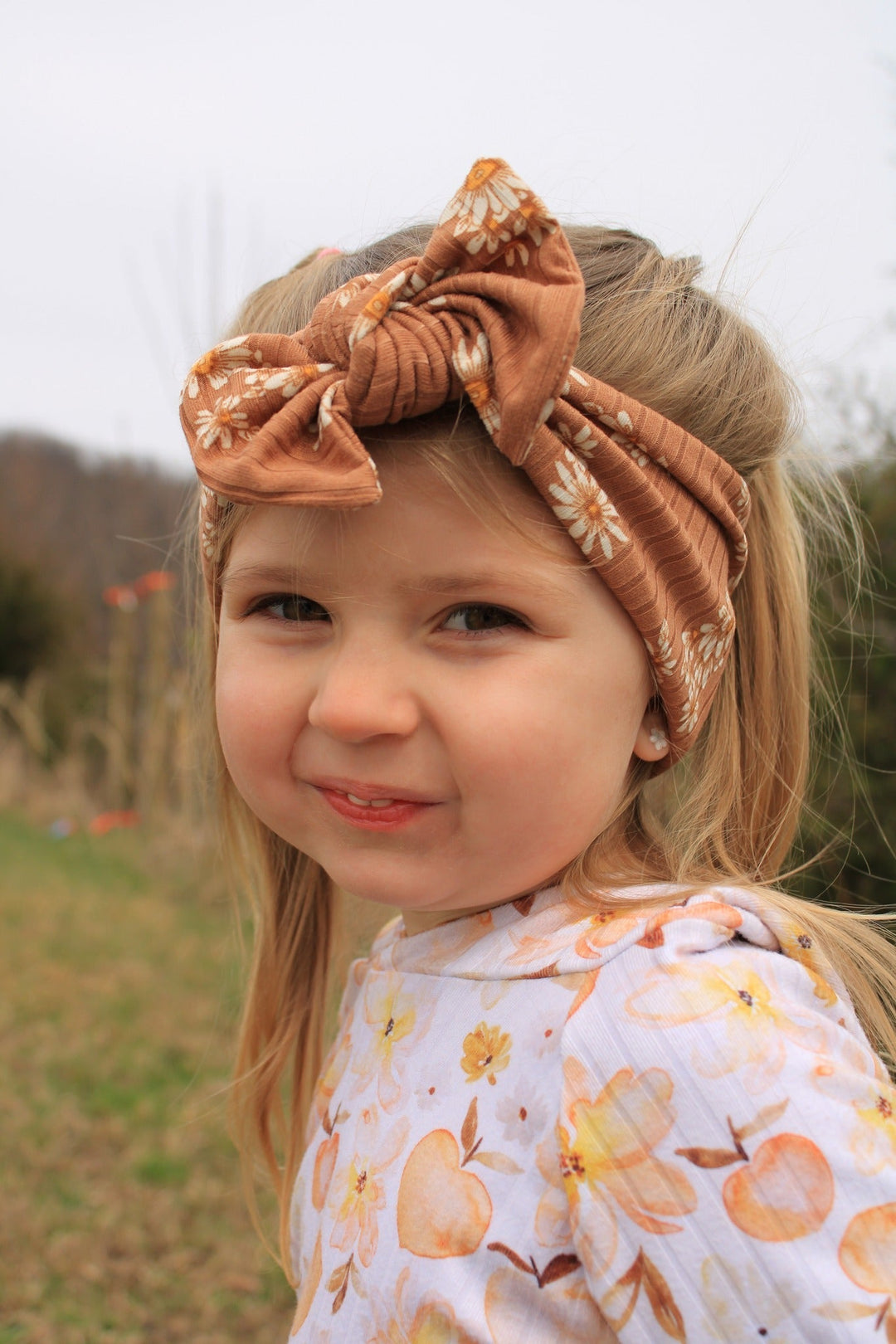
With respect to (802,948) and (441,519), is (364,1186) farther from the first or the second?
(441,519)

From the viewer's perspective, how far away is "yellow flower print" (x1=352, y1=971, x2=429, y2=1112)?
1374 millimetres

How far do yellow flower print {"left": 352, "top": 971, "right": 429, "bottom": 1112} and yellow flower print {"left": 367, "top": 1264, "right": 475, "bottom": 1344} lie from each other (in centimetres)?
21

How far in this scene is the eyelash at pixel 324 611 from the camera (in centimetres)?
121

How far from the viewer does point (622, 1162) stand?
3.41ft

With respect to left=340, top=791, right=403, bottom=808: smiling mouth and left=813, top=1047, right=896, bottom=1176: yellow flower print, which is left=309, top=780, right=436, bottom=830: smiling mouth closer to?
left=340, top=791, right=403, bottom=808: smiling mouth

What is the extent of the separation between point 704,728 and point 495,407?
0.64 m

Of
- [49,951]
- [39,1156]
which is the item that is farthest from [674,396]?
[49,951]

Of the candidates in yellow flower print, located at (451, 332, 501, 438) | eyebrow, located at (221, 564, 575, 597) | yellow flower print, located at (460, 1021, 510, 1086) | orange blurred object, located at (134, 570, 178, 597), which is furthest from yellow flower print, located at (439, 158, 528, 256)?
orange blurred object, located at (134, 570, 178, 597)

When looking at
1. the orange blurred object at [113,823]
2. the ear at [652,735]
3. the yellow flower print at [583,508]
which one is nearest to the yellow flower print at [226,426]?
the yellow flower print at [583,508]

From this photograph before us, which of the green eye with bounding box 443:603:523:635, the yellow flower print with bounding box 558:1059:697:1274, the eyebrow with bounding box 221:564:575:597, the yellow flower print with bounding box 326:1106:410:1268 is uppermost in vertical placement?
the eyebrow with bounding box 221:564:575:597

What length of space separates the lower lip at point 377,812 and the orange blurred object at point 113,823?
22.1ft

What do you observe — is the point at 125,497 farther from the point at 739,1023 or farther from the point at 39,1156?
the point at 739,1023

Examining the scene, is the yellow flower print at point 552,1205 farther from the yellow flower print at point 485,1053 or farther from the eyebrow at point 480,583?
the eyebrow at point 480,583

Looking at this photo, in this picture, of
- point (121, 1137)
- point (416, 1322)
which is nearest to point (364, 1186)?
point (416, 1322)
